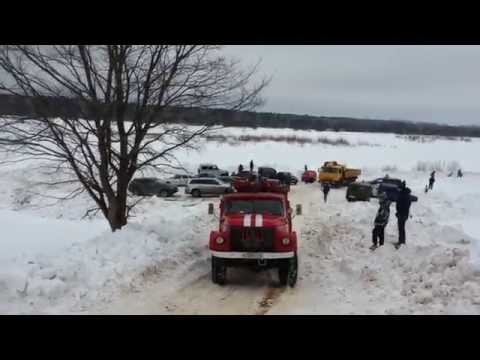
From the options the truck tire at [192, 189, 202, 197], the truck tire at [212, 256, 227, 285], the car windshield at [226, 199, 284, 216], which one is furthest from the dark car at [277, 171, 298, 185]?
the truck tire at [212, 256, 227, 285]

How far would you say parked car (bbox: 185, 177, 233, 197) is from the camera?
34.5 meters

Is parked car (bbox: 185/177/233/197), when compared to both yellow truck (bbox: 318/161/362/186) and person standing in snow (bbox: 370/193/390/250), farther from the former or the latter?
person standing in snow (bbox: 370/193/390/250)

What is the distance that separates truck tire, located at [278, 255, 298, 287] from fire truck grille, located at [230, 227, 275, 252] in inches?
17.1

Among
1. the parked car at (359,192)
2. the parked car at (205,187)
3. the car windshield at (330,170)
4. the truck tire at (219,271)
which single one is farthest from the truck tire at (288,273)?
the car windshield at (330,170)

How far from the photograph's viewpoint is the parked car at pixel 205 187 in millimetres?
34469

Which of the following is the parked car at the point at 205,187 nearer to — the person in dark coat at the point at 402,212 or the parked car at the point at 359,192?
the parked car at the point at 359,192

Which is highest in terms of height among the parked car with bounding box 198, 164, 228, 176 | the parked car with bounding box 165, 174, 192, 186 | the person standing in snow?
the person standing in snow

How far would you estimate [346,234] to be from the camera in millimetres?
15844

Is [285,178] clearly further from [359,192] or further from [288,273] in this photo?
[288,273]

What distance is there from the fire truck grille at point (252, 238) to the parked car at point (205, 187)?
2367cm

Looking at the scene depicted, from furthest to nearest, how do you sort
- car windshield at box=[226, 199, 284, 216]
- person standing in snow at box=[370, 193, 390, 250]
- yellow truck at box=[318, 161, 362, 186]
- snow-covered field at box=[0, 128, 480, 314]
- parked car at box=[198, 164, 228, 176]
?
yellow truck at box=[318, 161, 362, 186] → parked car at box=[198, 164, 228, 176] → person standing in snow at box=[370, 193, 390, 250] → car windshield at box=[226, 199, 284, 216] → snow-covered field at box=[0, 128, 480, 314]

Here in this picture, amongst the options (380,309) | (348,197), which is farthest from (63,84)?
(348,197)
